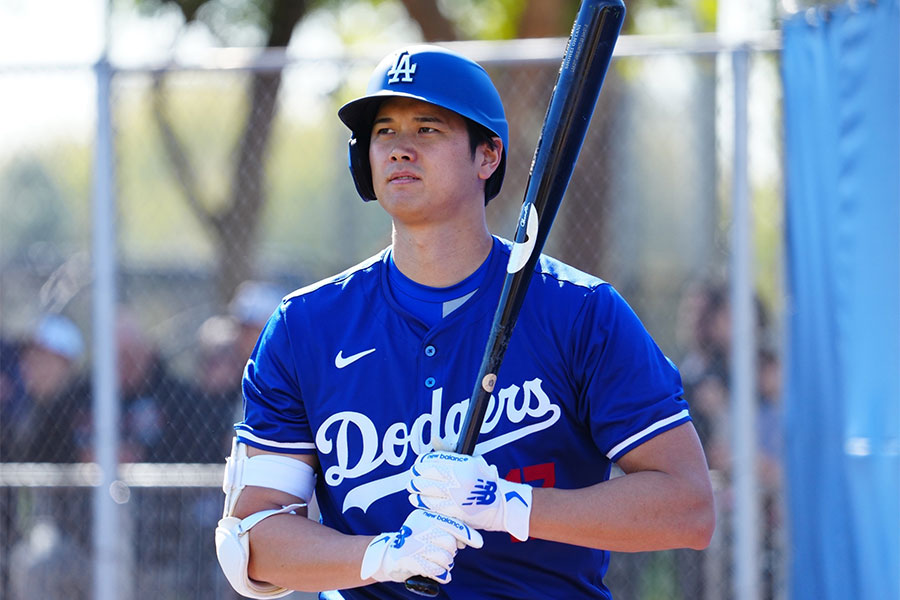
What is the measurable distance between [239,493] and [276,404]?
224 millimetres

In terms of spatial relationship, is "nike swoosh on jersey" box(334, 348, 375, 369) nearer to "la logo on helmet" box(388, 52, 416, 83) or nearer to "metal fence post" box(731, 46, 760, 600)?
"la logo on helmet" box(388, 52, 416, 83)

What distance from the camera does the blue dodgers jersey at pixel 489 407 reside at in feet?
8.21

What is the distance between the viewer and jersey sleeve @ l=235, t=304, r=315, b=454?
104 inches

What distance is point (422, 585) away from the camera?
238 cm

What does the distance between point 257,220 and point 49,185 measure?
7.90 feet

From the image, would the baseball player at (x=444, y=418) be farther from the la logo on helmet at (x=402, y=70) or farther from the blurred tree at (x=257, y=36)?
the blurred tree at (x=257, y=36)

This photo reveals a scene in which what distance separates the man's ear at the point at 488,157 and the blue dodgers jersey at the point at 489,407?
0.87 ft

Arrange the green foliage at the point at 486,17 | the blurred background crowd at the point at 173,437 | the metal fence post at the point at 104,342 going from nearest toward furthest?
the metal fence post at the point at 104,342
the blurred background crowd at the point at 173,437
the green foliage at the point at 486,17

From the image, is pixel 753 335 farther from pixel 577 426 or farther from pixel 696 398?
pixel 577 426

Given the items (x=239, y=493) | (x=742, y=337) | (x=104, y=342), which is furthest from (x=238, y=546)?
(x=742, y=337)

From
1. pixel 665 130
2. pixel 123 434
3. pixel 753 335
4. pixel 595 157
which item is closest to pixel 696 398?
pixel 753 335

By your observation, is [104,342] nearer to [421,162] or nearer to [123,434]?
[123,434]

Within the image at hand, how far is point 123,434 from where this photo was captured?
5.56 meters

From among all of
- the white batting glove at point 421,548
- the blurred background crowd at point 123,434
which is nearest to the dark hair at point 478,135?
the white batting glove at point 421,548
